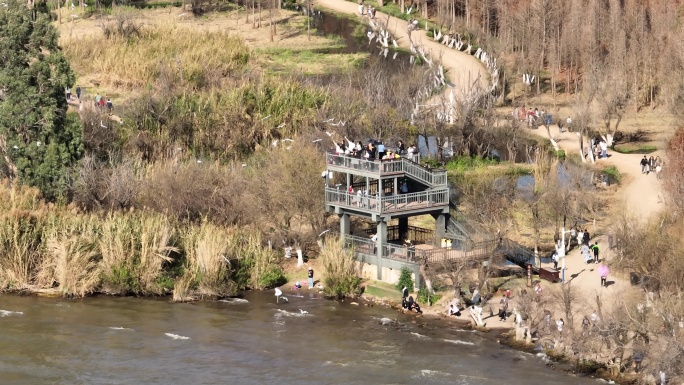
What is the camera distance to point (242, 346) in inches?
2346

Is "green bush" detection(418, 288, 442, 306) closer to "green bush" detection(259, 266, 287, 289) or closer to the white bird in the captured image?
"green bush" detection(259, 266, 287, 289)

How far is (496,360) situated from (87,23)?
7720 centimetres

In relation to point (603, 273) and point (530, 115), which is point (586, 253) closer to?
point (603, 273)

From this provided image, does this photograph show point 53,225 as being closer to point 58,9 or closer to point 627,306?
point 627,306

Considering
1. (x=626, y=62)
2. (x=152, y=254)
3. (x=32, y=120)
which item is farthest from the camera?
(x=626, y=62)

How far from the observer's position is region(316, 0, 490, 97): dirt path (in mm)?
108938

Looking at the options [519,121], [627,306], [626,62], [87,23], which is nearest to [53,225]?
[627,306]

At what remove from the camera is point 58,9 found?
130500mm

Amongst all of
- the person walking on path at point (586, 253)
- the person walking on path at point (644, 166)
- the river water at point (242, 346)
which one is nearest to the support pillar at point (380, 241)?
the river water at point (242, 346)

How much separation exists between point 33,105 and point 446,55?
52075mm

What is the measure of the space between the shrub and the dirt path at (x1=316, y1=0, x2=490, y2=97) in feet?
108

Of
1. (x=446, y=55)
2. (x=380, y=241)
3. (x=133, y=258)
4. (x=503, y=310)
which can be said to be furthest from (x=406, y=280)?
(x=446, y=55)

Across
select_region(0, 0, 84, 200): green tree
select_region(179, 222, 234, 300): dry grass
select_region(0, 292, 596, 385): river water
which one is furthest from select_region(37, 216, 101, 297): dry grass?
select_region(0, 0, 84, 200): green tree

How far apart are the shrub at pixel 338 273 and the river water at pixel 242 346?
769mm
